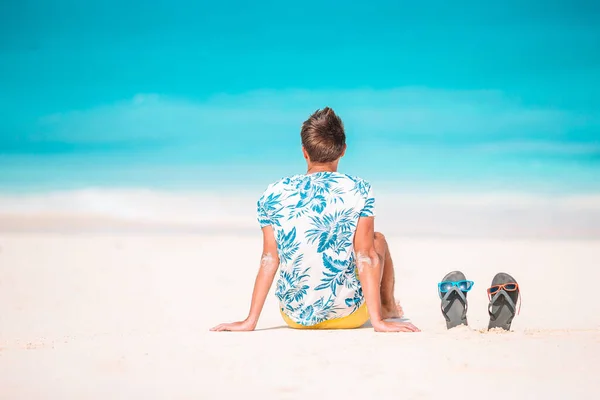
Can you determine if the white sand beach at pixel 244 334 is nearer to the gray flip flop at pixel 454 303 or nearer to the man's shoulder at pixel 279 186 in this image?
the gray flip flop at pixel 454 303

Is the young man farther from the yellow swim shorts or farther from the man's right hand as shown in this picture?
the yellow swim shorts

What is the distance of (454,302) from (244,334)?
135cm

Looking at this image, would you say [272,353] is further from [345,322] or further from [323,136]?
[323,136]

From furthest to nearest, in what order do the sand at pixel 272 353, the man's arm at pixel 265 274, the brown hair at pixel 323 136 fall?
the man's arm at pixel 265 274, the brown hair at pixel 323 136, the sand at pixel 272 353

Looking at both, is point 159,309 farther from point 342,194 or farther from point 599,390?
point 599,390

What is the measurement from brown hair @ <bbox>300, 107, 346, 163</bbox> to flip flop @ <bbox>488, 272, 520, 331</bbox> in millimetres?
1290

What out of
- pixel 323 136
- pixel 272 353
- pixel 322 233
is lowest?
pixel 272 353

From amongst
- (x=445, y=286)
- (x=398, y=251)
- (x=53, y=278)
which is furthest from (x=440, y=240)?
(x=445, y=286)

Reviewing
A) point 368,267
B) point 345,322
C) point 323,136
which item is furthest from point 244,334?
point 323,136

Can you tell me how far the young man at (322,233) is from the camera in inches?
151

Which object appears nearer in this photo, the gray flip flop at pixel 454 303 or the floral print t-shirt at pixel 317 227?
the floral print t-shirt at pixel 317 227

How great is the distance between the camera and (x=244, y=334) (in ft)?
12.7

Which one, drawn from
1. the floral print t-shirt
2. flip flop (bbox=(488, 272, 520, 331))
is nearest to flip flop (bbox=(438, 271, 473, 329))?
flip flop (bbox=(488, 272, 520, 331))

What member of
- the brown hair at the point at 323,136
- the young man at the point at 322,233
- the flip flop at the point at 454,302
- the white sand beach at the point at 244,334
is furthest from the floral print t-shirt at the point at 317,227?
the flip flop at the point at 454,302
